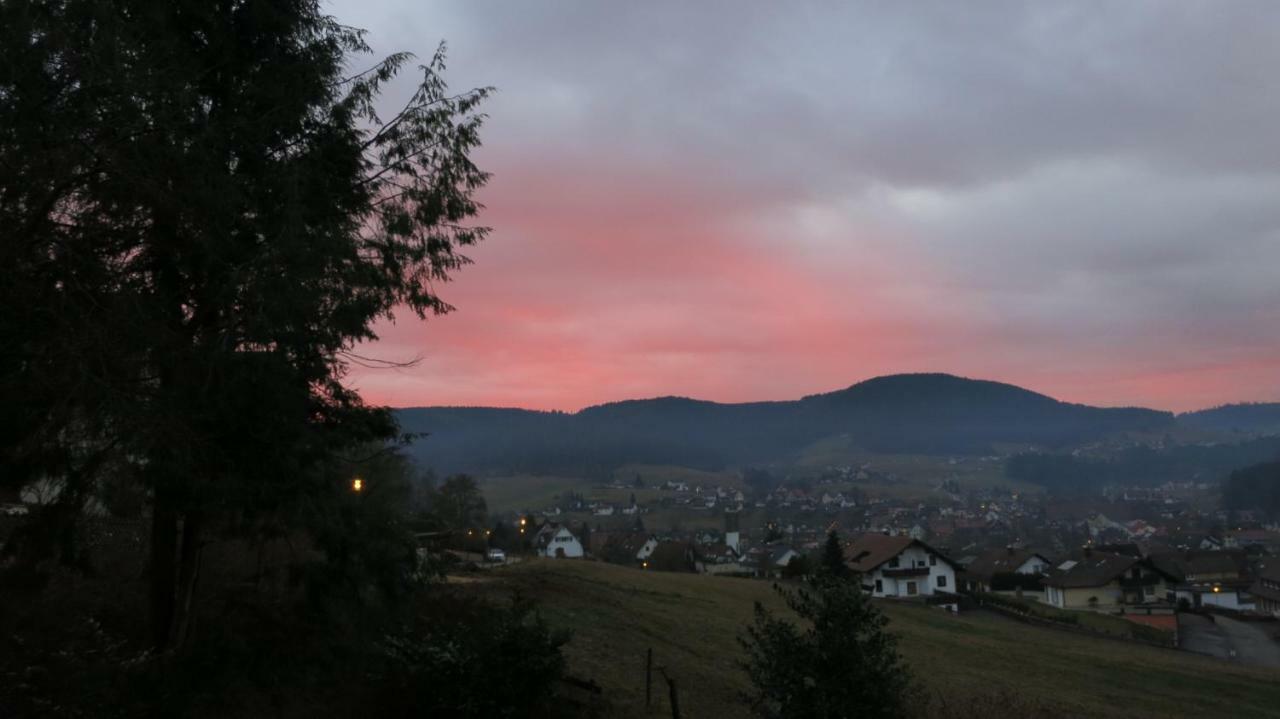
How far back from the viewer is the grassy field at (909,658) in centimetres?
1844

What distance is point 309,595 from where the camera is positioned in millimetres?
11742

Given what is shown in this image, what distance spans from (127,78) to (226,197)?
1599 mm

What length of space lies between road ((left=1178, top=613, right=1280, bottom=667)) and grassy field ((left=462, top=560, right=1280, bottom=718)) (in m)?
6.43

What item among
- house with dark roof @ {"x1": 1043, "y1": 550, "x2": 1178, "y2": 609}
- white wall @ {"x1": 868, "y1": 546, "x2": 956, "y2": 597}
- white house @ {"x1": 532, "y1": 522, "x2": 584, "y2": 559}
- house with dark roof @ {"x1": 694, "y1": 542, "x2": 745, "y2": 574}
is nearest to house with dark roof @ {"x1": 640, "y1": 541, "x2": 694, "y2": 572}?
house with dark roof @ {"x1": 694, "y1": 542, "x2": 745, "y2": 574}

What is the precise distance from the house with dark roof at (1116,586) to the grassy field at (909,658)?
28.4m

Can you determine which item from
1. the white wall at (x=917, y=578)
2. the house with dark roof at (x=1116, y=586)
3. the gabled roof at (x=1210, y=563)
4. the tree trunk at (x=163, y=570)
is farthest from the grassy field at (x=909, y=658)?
the gabled roof at (x=1210, y=563)

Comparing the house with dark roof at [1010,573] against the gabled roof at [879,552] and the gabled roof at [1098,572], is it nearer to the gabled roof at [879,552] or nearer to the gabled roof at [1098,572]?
the gabled roof at [1098,572]

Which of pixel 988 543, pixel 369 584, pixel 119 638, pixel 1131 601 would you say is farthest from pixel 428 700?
pixel 988 543

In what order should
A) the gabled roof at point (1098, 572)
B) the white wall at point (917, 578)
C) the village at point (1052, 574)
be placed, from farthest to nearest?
the gabled roof at point (1098, 572)
the white wall at point (917, 578)
the village at point (1052, 574)

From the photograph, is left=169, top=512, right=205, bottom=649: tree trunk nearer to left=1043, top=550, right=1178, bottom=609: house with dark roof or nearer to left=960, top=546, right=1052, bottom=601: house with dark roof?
left=1043, top=550, right=1178, bottom=609: house with dark roof

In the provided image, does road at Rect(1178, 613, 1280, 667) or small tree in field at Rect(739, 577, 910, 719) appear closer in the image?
small tree in field at Rect(739, 577, 910, 719)

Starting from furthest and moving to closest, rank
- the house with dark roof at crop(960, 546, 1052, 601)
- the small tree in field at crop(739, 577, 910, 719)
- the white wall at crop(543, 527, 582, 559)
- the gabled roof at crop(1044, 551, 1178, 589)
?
the white wall at crop(543, 527, 582, 559) < the house with dark roof at crop(960, 546, 1052, 601) < the gabled roof at crop(1044, 551, 1178, 589) < the small tree in field at crop(739, 577, 910, 719)

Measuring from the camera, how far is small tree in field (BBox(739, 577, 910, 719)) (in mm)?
9469

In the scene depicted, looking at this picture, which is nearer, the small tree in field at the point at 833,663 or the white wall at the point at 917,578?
the small tree in field at the point at 833,663
